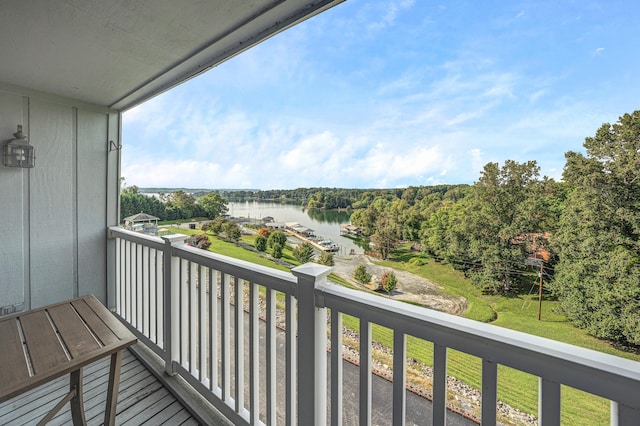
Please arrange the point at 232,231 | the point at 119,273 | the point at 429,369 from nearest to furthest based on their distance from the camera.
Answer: the point at 429,369
the point at 232,231
the point at 119,273

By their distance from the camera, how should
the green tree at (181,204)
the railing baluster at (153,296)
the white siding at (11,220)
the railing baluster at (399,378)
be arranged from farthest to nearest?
the green tree at (181,204) < the white siding at (11,220) < the railing baluster at (153,296) < the railing baluster at (399,378)

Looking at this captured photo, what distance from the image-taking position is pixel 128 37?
5.89ft

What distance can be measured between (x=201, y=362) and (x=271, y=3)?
2.26 meters

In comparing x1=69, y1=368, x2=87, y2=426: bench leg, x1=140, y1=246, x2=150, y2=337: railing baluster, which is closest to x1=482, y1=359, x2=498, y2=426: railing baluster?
x1=69, y1=368, x2=87, y2=426: bench leg

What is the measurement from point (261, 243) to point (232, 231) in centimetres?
39

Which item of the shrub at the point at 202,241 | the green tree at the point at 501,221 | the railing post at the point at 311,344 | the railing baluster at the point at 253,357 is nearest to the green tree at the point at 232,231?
the shrub at the point at 202,241

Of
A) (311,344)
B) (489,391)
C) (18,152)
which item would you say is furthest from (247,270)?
(18,152)

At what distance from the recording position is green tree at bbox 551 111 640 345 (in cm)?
80

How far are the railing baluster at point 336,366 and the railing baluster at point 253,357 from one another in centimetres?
52

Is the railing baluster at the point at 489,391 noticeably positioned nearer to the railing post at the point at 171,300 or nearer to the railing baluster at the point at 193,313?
the railing baluster at the point at 193,313

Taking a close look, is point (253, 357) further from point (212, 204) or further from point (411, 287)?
point (212, 204)

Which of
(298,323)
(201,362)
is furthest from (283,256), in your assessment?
(201,362)

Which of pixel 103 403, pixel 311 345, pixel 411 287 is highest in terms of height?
pixel 411 287

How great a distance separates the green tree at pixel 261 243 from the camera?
205cm
